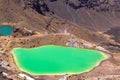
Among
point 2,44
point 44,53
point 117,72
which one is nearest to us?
point 117,72

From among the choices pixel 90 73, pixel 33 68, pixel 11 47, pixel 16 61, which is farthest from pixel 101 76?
pixel 11 47

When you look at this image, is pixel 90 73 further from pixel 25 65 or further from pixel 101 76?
pixel 25 65

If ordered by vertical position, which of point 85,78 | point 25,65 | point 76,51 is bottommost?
point 85,78

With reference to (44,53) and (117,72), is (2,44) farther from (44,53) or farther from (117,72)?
(117,72)

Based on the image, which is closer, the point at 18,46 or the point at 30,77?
the point at 30,77

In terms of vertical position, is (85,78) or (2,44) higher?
(2,44)

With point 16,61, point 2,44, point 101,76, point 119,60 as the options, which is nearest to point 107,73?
point 101,76

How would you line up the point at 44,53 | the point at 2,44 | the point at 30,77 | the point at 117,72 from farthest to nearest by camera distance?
the point at 2,44, the point at 44,53, the point at 117,72, the point at 30,77
